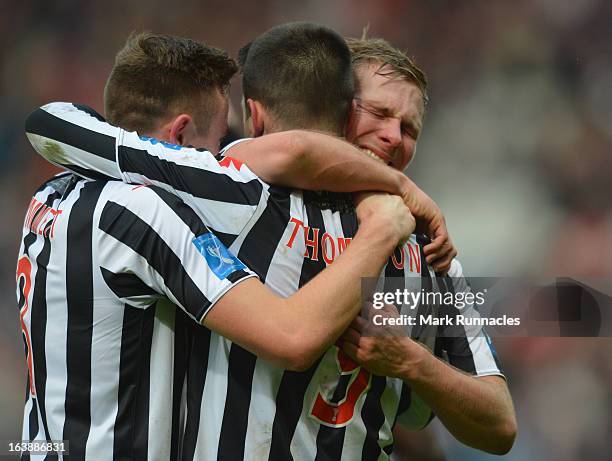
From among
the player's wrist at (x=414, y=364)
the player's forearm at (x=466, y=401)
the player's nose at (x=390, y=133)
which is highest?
the player's nose at (x=390, y=133)

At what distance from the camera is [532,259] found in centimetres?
534

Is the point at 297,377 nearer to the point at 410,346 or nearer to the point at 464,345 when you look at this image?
the point at 410,346

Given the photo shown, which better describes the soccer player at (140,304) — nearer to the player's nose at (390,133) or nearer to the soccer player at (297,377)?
the soccer player at (297,377)

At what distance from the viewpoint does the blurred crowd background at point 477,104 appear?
5.32 meters

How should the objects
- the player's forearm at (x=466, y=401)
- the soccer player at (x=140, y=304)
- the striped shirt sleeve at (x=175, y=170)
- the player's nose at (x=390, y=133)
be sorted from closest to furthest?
the soccer player at (x=140, y=304) → the striped shirt sleeve at (x=175, y=170) → the player's forearm at (x=466, y=401) → the player's nose at (x=390, y=133)

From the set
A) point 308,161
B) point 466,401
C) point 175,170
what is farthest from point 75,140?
point 466,401

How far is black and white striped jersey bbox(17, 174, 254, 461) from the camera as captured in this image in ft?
5.54

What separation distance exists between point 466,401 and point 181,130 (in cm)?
100

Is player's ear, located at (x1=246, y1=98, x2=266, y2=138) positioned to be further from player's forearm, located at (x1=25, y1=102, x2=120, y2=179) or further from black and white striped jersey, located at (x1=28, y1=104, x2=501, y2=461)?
player's forearm, located at (x1=25, y1=102, x2=120, y2=179)

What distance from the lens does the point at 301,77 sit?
75.1 inches

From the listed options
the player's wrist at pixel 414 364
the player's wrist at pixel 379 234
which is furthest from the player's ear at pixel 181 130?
the player's wrist at pixel 414 364

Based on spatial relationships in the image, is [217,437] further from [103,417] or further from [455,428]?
[455,428]

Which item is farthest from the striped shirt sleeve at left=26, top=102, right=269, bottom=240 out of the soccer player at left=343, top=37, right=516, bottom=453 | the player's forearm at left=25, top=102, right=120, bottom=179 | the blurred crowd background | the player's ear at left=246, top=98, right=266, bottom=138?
the blurred crowd background

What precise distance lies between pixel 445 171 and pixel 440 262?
3788 millimetres
